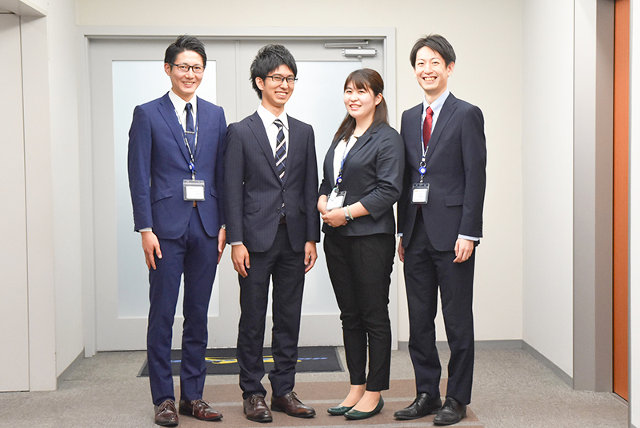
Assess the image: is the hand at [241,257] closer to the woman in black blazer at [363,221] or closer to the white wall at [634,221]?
the woman in black blazer at [363,221]

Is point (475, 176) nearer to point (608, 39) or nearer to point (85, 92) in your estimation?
point (608, 39)

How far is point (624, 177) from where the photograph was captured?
355 centimetres

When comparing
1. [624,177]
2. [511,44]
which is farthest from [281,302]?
[511,44]

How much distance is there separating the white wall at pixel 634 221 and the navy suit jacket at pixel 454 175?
60 centimetres

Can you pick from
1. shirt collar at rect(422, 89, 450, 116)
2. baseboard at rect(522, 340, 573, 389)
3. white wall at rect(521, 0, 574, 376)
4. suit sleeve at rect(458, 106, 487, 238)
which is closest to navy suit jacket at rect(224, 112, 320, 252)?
shirt collar at rect(422, 89, 450, 116)

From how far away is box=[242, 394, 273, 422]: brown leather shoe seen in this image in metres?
3.22

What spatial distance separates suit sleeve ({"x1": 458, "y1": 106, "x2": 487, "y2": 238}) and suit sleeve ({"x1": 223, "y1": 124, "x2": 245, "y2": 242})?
92cm

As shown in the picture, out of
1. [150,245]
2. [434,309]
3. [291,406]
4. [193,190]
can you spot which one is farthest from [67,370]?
[434,309]

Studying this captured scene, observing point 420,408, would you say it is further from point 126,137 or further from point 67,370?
point 126,137

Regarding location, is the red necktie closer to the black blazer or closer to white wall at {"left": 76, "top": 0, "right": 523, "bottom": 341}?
the black blazer

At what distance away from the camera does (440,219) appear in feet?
10.3

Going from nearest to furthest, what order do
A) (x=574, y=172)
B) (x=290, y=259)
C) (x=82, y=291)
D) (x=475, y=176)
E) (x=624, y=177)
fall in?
(x=475, y=176)
(x=290, y=259)
(x=624, y=177)
(x=574, y=172)
(x=82, y=291)

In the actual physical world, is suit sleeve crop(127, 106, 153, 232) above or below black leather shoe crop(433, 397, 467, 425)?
above

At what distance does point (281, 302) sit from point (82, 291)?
5.81ft
